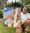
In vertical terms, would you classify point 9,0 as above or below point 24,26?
above

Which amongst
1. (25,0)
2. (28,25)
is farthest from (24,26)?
(25,0)

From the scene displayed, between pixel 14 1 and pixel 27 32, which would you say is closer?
pixel 27 32

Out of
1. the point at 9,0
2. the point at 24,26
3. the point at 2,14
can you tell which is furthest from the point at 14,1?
the point at 24,26

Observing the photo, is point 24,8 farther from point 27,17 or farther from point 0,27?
point 0,27

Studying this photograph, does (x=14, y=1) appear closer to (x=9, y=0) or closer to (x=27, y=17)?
(x=9, y=0)

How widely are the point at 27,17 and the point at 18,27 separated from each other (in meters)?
0.11

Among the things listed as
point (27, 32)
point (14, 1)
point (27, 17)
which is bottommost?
point (27, 32)

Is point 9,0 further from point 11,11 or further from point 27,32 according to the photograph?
point 27,32

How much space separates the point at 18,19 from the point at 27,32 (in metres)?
0.13

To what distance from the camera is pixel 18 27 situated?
807mm

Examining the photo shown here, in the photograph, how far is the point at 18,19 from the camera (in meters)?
0.84

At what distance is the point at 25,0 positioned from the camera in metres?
0.91

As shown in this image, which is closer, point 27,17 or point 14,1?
point 27,17

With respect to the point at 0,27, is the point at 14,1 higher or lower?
higher
